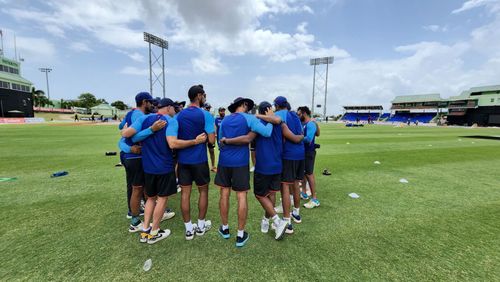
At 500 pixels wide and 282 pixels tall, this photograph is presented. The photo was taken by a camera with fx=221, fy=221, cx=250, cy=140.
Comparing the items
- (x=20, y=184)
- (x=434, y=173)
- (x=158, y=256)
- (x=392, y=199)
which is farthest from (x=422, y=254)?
(x=20, y=184)

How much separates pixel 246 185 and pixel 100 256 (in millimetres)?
2210

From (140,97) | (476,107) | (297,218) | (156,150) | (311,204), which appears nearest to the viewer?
(156,150)

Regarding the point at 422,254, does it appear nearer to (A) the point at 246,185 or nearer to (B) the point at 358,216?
(B) the point at 358,216

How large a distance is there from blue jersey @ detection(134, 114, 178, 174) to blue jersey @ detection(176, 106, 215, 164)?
198mm

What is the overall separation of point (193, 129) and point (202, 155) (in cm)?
43

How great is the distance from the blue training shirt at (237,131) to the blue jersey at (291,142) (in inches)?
22.8

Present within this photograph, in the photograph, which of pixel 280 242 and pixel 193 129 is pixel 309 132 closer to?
pixel 280 242

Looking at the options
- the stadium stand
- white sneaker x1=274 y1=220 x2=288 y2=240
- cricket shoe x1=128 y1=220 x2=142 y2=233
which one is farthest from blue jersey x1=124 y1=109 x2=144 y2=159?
the stadium stand

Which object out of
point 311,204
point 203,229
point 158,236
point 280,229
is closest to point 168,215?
point 158,236

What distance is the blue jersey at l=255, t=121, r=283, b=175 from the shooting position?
338 centimetres

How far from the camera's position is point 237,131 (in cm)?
314

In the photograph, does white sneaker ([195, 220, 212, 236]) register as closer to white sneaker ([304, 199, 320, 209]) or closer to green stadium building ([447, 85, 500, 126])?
white sneaker ([304, 199, 320, 209])

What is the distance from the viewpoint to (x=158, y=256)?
305cm

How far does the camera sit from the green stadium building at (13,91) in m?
47.3
